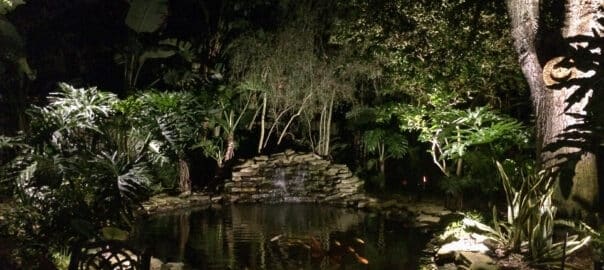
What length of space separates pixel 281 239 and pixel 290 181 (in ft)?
13.6

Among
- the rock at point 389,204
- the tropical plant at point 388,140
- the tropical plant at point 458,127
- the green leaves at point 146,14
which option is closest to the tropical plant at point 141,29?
the green leaves at point 146,14

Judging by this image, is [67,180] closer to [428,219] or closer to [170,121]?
[170,121]

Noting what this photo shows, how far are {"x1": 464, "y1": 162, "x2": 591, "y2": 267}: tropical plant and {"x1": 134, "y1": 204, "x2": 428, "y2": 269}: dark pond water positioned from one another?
1.08m

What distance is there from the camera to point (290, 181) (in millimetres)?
11664

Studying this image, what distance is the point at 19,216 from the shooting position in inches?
226

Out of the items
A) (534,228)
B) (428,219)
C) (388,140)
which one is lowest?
(428,219)

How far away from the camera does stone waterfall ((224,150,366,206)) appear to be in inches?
447

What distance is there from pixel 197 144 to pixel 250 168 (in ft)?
4.03

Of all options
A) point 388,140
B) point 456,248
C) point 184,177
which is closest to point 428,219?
point 456,248

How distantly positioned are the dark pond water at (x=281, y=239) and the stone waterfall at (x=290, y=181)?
1016 millimetres

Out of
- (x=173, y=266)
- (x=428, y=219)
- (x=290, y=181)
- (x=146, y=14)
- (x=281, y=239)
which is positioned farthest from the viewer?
(x=290, y=181)

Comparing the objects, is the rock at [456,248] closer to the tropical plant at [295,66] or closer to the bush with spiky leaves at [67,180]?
the bush with spiky leaves at [67,180]

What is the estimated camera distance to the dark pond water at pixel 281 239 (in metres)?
6.41

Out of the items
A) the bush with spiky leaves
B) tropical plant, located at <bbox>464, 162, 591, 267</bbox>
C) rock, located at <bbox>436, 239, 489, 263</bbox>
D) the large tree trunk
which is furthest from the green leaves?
tropical plant, located at <bbox>464, 162, 591, 267</bbox>
